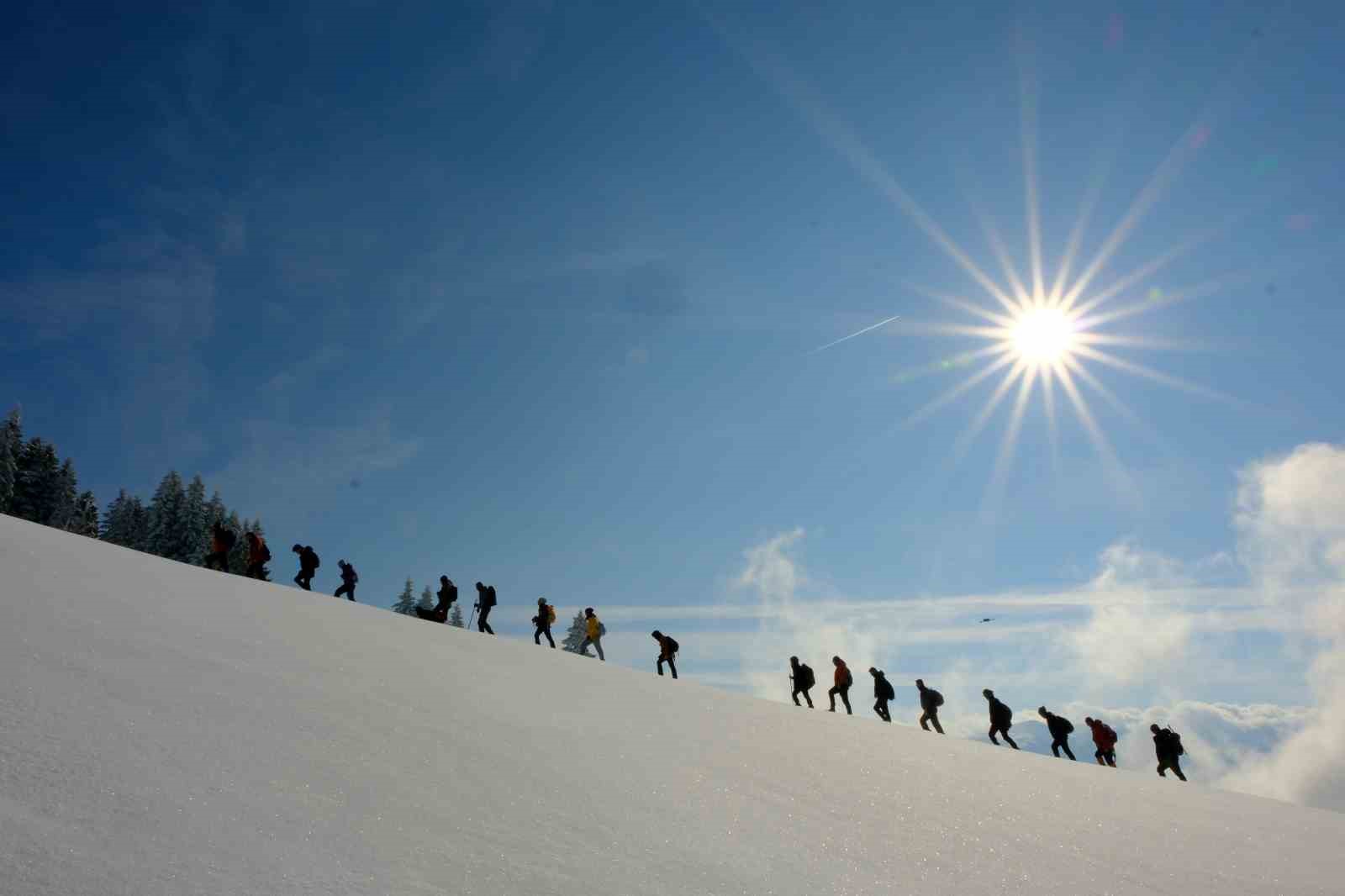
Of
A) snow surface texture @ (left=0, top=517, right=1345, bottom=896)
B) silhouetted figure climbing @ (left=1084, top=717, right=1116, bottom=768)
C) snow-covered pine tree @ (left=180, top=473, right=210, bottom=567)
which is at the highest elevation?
snow-covered pine tree @ (left=180, top=473, right=210, bottom=567)

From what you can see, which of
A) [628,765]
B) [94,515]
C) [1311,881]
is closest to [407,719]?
[628,765]

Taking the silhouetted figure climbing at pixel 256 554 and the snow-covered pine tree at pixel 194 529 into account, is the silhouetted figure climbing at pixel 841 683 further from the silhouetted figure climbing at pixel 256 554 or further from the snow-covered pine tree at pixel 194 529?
the snow-covered pine tree at pixel 194 529

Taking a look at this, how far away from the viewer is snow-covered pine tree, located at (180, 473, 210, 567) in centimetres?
6981

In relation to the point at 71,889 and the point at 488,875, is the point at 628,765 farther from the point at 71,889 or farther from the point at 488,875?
the point at 71,889

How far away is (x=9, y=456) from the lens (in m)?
66.8

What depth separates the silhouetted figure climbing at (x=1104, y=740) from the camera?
20297 mm

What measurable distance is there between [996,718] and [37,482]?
90.7 m

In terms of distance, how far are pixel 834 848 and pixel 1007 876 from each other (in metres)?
1.44

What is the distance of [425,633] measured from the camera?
12.6 metres

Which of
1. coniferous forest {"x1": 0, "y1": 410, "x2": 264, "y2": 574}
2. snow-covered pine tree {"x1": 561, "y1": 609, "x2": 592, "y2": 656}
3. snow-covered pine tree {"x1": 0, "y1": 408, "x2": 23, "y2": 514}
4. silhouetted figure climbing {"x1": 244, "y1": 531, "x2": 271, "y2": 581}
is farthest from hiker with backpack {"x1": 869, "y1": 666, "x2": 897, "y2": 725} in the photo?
snow-covered pine tree {"x1": 0, "y1": 408, "x2": 23, "y2": 514}

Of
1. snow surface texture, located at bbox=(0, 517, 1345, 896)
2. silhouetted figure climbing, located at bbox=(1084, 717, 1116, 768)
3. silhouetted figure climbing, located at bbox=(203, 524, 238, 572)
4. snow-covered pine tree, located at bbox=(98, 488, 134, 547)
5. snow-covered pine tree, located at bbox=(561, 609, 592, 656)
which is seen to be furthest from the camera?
snow-covered pine tree, located at bbox=(98, 488, 134, 547)

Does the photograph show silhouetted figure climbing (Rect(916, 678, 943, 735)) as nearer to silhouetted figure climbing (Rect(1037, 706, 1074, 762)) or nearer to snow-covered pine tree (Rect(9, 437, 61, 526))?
silhouetted figure climbing (Rect(1037, 706, 1074, 762))

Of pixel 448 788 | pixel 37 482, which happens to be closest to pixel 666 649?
pixel 448 788

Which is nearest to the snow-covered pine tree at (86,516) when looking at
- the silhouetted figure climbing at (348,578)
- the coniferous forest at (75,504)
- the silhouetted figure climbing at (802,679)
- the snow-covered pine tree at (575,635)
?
the coniferous forest at (75,504)
